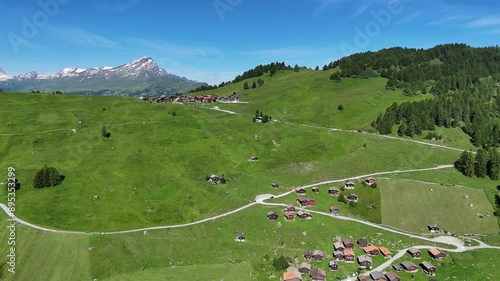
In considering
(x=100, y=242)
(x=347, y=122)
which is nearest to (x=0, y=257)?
(x=100, y=242)

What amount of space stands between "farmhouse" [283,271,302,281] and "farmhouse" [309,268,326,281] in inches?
118

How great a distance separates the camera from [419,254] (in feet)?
276

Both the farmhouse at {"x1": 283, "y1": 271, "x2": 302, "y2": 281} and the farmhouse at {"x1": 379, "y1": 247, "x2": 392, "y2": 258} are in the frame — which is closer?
the farmhouse at {"x1": 283, "y1": 271, "x2": 302, "y2": 281}

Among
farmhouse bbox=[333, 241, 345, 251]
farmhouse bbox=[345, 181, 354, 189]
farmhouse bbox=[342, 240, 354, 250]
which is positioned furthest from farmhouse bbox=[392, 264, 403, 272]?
farmhouse bbox=[345, 181, 354, 189]

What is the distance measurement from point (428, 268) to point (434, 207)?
1419 inches

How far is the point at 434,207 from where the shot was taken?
108 metres

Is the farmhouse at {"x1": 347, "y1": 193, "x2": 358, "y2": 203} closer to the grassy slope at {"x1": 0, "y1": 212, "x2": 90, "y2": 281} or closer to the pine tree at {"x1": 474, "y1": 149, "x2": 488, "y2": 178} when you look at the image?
the pine tree at {"x1": 474, "y1": 149, "x2": 488, "y2": 178}

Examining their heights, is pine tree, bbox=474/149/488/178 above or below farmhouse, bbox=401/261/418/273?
above

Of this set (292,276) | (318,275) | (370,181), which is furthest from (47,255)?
(370,181)

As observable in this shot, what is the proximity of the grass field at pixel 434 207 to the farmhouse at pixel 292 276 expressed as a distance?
38519 millimetres

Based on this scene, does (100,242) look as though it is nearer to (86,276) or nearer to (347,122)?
(86,276)

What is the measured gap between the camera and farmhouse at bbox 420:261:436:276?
77625 millimetres

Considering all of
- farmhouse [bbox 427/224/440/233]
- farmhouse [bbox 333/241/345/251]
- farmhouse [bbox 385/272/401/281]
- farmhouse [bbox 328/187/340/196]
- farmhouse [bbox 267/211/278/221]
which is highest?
farmhouse [bbox 328/187/340/196]

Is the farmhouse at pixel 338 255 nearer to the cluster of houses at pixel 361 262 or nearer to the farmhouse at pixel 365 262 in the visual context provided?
the cluster of houses at pixel 361 262
